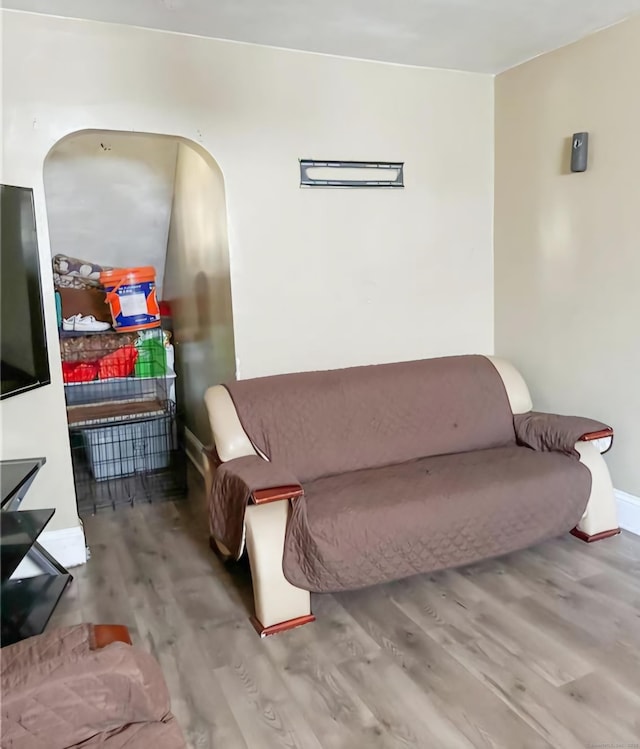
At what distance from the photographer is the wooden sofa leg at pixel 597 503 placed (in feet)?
9.01

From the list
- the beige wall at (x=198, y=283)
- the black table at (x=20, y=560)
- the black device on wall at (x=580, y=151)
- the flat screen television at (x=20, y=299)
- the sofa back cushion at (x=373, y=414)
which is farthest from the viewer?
the beige wall at (x=198, y=283)

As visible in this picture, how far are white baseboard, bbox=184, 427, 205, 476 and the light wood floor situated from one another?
43.5 inches

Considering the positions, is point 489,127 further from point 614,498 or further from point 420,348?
point 614,498

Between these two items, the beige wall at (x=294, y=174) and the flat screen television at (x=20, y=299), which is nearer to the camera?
the flat screen television at (x=20, y=299)

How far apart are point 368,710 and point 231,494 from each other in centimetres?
89

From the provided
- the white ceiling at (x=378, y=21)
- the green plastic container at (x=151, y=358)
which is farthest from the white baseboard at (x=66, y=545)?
the white ceiling at (x=378, y=21)

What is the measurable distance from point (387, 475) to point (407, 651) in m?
0.74

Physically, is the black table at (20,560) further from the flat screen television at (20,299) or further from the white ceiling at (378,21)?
the white ceiling at (378,21)

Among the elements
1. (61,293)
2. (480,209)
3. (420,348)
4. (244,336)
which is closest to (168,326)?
(61,293)

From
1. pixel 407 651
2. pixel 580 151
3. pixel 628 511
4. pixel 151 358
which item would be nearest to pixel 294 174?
pixel 580 151

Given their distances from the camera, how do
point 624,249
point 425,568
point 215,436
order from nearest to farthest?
point 425,568
point 215,436
point 624,249

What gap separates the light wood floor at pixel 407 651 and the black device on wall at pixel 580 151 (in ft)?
5.73

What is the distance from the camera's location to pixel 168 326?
450cm

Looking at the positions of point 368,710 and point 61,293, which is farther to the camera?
point 61,293
